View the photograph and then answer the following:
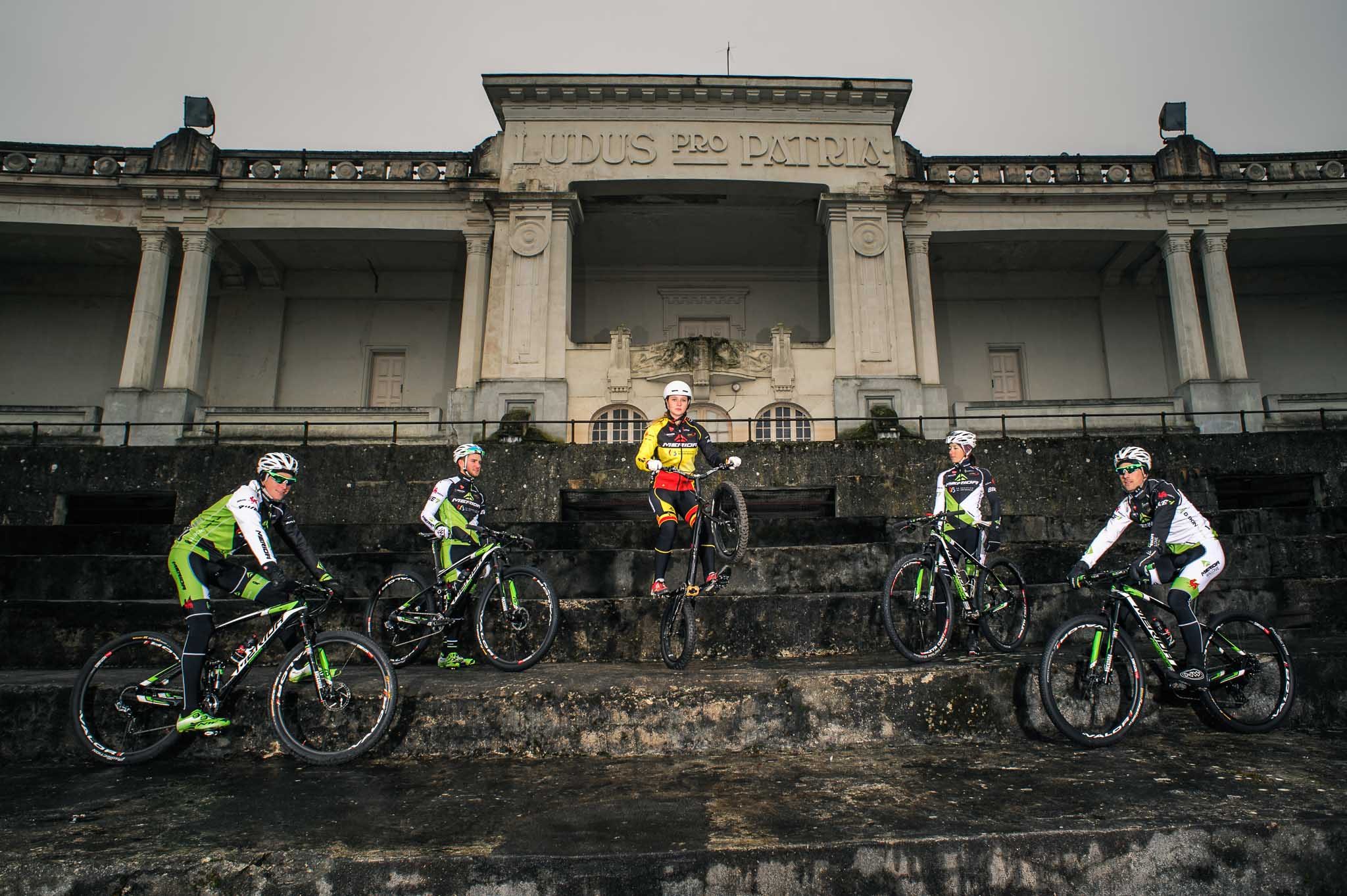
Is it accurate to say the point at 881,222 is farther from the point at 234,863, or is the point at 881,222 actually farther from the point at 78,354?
the point at 78,354

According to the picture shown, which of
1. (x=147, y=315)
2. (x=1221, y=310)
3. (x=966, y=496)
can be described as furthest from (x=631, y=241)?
(x=966, y=496)

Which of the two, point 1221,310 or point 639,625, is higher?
point 1221,310

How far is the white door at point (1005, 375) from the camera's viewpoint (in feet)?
78.7

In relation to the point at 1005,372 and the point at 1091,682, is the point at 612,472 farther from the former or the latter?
the point at 1005,372

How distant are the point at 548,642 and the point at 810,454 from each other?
7979 millimetres

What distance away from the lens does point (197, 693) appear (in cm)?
524

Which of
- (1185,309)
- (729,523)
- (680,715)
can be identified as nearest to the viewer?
(680,715)

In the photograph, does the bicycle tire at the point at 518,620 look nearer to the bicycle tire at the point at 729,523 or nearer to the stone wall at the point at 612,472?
the bicycle tire at the point at 729,523

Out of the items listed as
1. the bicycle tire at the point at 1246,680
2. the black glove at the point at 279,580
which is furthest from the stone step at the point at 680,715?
the black glove at the point at 279,580

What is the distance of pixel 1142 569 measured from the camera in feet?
18.2

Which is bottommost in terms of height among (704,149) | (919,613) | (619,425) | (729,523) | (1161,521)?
(919,613)

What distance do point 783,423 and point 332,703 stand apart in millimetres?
14105

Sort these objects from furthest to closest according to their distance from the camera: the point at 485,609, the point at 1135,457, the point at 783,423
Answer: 1. the point at 783,423
2. the point at 485,609
3. the point at 1135,457

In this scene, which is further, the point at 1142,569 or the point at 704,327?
the point at 704,327
